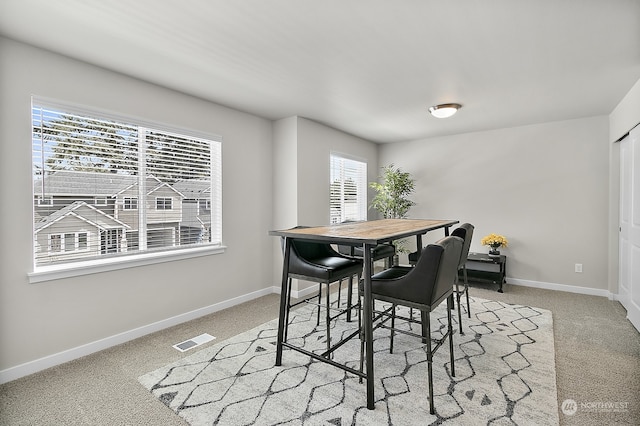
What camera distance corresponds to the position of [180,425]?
1779mm

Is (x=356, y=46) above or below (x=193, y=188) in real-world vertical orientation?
above

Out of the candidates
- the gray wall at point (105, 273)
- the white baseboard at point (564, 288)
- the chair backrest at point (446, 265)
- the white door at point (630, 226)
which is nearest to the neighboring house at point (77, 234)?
the gray wall at point (105, 273)

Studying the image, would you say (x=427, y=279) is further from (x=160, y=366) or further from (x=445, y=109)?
(x=445, y=109)

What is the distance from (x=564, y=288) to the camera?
446 cm

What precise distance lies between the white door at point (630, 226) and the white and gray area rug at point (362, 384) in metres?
1.09

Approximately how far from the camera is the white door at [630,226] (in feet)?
10.2

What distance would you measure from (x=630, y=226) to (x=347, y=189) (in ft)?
11.5

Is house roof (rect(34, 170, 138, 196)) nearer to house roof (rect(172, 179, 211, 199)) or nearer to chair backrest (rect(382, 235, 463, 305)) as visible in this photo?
house roof (rect(172, 179, 211, 199))

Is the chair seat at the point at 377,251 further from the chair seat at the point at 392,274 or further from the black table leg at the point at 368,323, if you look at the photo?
the black table leg at the point at 368,323

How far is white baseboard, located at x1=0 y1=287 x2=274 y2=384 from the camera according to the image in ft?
7.47

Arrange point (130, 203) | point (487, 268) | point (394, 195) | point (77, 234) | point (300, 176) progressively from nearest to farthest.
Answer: point (77, 234) < point (130, 203) < point (300, 176) < point (487, 268) < point (394, 195)

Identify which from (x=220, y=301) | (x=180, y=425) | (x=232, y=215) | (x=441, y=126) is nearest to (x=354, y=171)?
→ (x=441, y=126)

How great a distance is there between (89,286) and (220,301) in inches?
54.8

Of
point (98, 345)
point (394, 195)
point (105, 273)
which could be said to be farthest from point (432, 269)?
point (394, 195)
